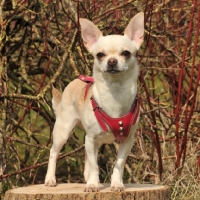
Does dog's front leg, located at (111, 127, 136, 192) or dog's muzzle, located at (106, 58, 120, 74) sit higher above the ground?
dog's muzzle, located at (106, 58, 120, 74)

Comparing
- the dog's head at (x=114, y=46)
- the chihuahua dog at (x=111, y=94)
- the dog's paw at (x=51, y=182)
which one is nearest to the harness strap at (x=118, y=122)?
the chihuahua dog at (x=111, y=94)

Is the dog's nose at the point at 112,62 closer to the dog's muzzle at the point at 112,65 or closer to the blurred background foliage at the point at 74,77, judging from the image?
the dog's muzzle at the point at 112,65

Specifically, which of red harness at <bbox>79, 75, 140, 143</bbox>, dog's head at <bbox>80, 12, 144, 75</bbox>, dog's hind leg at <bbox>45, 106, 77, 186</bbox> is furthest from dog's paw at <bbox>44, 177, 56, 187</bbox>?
dog's head at <bbox>80, 12, 144, 75</bbox>

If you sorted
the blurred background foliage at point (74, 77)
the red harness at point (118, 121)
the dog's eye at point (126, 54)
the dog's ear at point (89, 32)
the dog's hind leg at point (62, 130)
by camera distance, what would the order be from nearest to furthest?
the dog's eye at point (126, 54) < the red harness at point (118, 121) < the dog's ear at point (89, 32) < the dog's hind leg at point (62, 130) < the blurred background foliage at point (74, 77)

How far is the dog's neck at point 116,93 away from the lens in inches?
175

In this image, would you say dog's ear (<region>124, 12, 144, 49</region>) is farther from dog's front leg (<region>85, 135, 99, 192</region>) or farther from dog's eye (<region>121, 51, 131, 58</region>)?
dog's front leg (<region>85, 135, 99, 192</region>)

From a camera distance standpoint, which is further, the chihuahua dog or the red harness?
the red harness

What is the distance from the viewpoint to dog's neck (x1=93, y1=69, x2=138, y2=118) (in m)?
4.46

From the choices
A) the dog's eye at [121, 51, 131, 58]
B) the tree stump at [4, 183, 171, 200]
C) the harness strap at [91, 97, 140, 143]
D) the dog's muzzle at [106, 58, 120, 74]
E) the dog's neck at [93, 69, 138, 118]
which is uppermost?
the dog's eye at [121, 51, 131, 58]

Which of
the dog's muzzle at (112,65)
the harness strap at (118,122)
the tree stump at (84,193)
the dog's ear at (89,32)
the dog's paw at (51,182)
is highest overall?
the dog's ear at (89,32)

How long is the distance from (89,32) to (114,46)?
39cm

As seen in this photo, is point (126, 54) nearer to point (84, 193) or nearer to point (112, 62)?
point (112, 62)

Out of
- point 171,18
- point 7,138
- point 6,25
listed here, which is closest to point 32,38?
point 6,25

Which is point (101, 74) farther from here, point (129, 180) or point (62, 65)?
point (129, 180)
